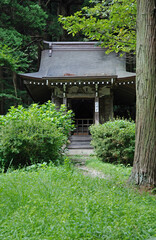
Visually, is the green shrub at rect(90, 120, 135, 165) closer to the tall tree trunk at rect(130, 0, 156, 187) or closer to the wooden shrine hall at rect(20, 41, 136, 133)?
the tall tree trunk at rect(130, 0, 156, 187)

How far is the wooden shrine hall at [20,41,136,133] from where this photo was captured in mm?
11078

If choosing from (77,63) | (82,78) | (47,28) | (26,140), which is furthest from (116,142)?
(47,28)

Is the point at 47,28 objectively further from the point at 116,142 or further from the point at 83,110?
the point at 116,142

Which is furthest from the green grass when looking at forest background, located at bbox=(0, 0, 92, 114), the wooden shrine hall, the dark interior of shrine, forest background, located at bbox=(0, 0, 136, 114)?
the dark interior of shrine

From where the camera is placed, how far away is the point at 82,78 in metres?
10.9

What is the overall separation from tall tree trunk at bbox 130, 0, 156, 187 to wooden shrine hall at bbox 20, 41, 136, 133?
6.95 metres

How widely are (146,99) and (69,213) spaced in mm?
2286

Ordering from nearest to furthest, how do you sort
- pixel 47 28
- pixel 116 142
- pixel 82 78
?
pixel 116 142 < pixel 82 78 < pixel 47 28

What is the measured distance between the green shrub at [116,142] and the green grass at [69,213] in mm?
2985

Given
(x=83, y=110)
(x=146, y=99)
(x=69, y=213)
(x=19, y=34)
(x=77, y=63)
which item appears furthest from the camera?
(x=83, y=110)

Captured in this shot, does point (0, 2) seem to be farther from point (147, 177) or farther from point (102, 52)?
point (147, 177)

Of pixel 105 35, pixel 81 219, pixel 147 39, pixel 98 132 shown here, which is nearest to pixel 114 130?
pixel 98 132

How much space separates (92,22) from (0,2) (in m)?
10.7

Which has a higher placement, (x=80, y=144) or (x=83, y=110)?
(x=83, y=110)
